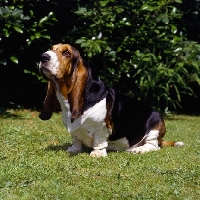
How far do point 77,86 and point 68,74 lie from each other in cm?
17

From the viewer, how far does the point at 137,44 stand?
1052 cm

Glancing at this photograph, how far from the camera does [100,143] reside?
20.2 ft

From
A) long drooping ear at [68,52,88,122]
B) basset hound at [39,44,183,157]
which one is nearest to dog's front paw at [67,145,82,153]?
basset hound at [39,44,183,157]

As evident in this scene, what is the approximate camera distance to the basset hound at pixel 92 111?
579cm

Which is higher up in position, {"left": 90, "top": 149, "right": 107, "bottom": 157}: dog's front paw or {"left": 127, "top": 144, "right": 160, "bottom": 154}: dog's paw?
{"left": 90, "top": 149, "right": 107, "bottom": 157}: dog's front paw

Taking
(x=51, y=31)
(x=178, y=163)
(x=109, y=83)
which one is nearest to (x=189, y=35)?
(x=109, y=83)

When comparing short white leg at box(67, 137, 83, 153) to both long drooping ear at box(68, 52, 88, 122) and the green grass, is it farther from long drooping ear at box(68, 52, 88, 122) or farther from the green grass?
long drooping ear at box(68, 52, 88, 122)

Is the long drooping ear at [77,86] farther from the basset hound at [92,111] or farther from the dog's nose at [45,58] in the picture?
the dog's nose at [45,58]

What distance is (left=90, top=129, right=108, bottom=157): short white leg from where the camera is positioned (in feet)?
20.1

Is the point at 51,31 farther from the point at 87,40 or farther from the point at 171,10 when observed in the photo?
the point at 171,10

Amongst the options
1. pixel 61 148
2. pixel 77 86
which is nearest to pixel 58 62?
pixel 77 86

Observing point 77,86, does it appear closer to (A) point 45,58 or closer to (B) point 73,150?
(A) point 45,58

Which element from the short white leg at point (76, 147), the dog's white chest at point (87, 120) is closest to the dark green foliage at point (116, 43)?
the short white leg at point (76, 147)

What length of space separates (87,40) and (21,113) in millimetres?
1885
